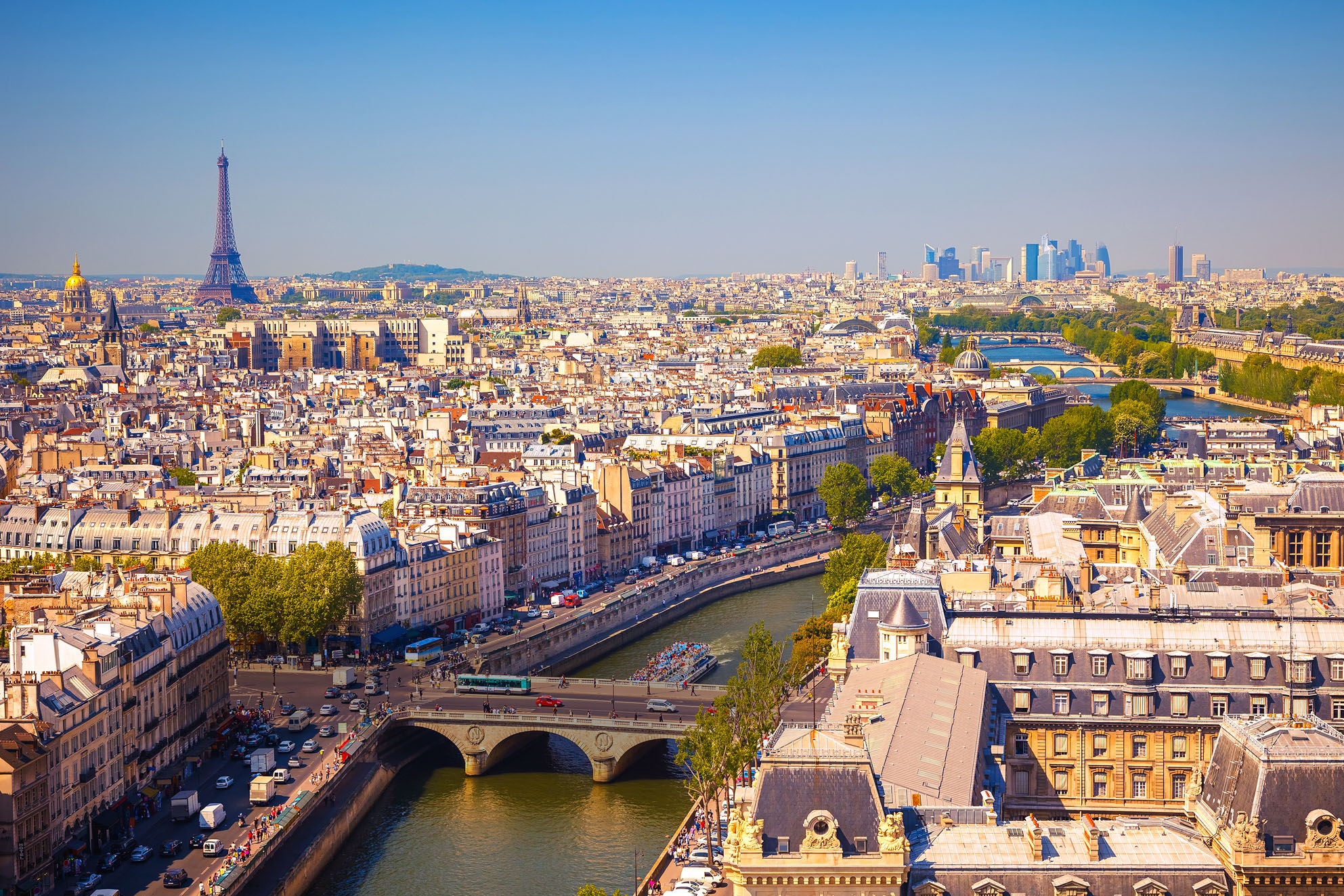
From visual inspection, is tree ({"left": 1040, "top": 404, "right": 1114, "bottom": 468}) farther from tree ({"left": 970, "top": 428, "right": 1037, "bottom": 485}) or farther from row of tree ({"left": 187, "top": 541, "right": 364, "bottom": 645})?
row of tree ({"left": 187, "top": 541, "right": 364, "bottom": 645})

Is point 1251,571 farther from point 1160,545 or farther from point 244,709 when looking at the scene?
point 244,709

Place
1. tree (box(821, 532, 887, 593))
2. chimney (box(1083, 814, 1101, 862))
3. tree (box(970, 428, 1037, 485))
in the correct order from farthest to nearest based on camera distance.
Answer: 1. tree (box(970, 428, 1037, 485))
2. tree (box(821, 532, 887, 593))
3. chimney (box(1083, 814, 1101, 862))

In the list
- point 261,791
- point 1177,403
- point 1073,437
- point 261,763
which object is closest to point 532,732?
point 261,763

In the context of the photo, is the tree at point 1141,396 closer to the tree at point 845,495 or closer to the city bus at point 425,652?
the tree at point 845,495

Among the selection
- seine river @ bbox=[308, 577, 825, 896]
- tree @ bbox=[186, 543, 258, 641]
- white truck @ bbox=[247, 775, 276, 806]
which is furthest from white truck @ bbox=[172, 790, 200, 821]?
tree @ bbox=[186, 543, 258, 641]

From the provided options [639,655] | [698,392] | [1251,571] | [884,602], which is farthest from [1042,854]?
[698,392]
